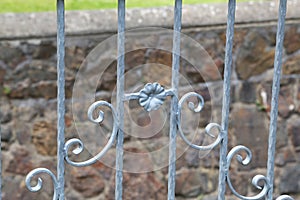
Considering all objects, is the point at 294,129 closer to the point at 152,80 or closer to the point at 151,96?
the point at 152,80

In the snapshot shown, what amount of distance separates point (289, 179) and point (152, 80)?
3.65 feet

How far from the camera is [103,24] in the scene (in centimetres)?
338

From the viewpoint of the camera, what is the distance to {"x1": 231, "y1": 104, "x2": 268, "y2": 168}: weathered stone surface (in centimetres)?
368

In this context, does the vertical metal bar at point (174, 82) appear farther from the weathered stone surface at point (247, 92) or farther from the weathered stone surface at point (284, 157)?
the weathered stone surface at point (284, 157)

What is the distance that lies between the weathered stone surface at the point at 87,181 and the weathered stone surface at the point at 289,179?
1.11 m

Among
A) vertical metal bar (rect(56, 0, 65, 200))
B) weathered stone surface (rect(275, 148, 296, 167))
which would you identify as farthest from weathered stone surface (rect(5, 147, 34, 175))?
vertical metal bar (rect(56, 0, 65, 200))

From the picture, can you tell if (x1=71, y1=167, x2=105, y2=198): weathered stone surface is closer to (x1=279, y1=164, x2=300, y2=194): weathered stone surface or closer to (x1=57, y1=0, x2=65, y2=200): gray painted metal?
(x1=279, y1=164, x2=300, y2=194): weathered stone surface

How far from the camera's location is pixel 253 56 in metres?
3.64

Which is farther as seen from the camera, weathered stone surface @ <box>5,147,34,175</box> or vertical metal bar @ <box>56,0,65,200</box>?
weathered stone surface @ <box>5,147,34,175</box>

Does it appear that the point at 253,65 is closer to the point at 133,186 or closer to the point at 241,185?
the point at 241,185

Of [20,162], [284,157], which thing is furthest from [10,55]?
[284,157]

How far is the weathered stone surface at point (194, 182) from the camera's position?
3.66 meters

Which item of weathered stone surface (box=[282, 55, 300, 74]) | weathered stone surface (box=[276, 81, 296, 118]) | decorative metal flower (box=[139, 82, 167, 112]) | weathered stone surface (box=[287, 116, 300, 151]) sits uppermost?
decorative metal flower (box=[139, 82, 167, 112])

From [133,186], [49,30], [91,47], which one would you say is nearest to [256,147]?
[133,186]
